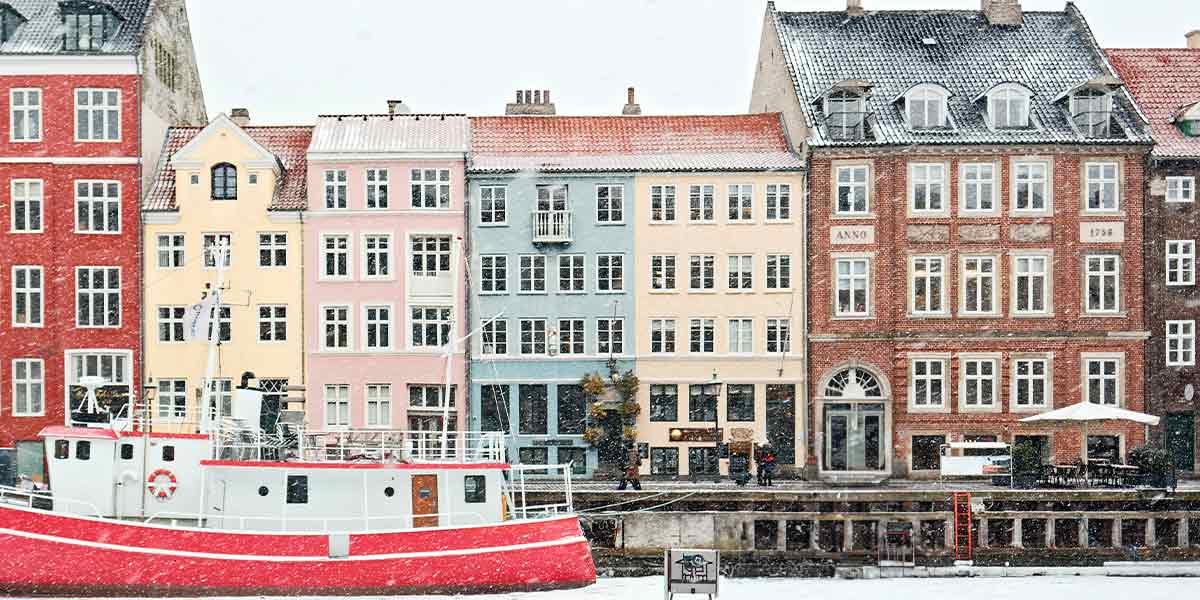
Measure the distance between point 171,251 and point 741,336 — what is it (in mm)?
17770

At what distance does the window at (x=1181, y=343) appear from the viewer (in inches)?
1932

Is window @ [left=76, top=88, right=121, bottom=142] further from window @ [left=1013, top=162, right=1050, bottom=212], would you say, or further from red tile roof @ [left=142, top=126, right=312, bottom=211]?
window @ [left=1013, top=162, right=1050, bottom=212]

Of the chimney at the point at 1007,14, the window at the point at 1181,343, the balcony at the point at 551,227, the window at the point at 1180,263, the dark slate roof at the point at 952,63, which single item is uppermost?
the chimney at the point at 1007,14

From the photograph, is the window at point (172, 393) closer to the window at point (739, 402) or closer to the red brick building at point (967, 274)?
the window at point (739, 402)

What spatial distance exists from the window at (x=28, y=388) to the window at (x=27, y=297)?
122 centimetres

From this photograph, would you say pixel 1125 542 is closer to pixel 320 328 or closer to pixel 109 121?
pixel 320 328

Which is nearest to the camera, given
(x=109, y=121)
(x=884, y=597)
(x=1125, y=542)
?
(x=884, y=597)

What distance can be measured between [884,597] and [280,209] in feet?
75.7

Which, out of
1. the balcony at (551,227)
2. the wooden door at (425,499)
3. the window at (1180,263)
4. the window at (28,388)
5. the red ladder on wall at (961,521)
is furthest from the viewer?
the balcony at (551,227)

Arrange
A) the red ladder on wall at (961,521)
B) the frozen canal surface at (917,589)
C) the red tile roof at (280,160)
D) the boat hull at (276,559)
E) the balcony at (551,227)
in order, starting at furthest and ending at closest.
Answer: the red tile roof at (280,160), the balcony at (551,227), the red ladder on wall at (961,521), the frozen canal surface at (917,589), the boat hull at (276,559)

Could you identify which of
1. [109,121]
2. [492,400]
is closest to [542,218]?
[492,400]

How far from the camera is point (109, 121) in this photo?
1933 inches

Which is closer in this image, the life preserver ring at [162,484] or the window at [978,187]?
the life preserver ring at [162,484]

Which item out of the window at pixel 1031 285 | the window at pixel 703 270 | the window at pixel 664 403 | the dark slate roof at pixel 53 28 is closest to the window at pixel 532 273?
the window at pixel 703 270
